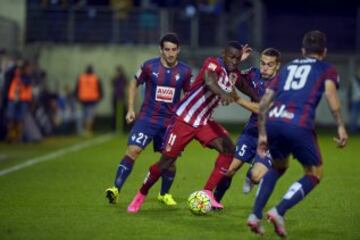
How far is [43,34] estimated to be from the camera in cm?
3216

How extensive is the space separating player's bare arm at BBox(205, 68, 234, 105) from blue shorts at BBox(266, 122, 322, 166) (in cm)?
101

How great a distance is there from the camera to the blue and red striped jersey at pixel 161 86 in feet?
39.2

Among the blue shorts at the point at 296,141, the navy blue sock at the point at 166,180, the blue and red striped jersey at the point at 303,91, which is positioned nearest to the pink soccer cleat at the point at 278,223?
the blue shorts at the point at 296,141

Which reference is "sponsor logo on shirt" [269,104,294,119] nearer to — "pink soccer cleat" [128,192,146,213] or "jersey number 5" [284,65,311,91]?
"jersey number 5" [284,65,311,91]

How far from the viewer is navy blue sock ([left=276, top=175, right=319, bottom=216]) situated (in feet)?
30.4

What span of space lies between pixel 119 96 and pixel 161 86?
17.4 m

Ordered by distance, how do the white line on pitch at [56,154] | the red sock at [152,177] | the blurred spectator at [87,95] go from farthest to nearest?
the blurred spectator at [87,95]
the white line on pitch at [56,154]
the red sock at [152,177]

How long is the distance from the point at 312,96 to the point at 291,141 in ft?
1.64

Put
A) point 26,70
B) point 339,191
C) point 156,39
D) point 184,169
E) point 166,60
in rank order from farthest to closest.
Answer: point 156,39 < point 26,70 < point 184,169 < point 339,191 < point 166,60

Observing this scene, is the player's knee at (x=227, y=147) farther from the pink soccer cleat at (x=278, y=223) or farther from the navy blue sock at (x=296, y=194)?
the pink soccer cleat at (x=278, y=223)

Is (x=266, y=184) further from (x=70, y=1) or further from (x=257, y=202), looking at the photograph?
(x=70, y=1)

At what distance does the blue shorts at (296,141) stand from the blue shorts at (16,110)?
47.2 feet

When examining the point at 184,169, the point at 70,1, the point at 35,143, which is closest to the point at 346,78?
the point at 70,1

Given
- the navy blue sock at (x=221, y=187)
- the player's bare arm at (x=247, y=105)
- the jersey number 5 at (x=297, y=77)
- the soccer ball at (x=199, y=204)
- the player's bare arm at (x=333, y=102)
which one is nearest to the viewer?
the player's bare arm at (x=333, y=102)
